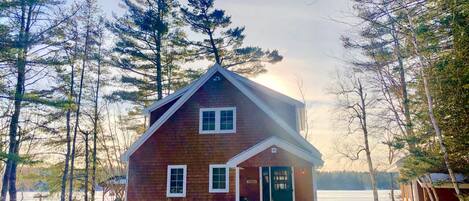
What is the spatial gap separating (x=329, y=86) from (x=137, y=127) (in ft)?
42.8

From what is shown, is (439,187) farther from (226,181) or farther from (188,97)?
(188,97)

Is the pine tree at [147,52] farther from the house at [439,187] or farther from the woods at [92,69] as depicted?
the house at [439,187]

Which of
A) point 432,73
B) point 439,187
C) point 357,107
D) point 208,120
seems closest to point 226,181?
point 208,120

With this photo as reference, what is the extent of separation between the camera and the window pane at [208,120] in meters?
12.5

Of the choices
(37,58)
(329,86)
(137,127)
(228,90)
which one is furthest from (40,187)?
(329,86)

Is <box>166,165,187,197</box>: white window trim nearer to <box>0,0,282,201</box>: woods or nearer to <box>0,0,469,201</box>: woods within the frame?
<box>0,0,469,201</box>: woods

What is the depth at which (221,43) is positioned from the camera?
809 inches

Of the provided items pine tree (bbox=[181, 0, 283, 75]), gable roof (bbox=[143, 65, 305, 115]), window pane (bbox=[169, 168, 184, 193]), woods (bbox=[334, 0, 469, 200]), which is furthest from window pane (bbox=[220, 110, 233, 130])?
pine tree (bbox=[181, 0, 283, 75])

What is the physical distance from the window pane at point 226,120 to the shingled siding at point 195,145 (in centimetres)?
27

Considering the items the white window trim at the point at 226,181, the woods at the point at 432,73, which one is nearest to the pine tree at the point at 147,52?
the white window trim at the point at 226,181

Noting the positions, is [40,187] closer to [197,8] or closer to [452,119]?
[197,8]

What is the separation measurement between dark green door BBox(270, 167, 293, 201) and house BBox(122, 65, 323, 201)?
0.11 feet

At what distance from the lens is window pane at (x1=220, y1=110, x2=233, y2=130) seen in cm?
1241

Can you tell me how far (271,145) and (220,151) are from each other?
2.25 meters
